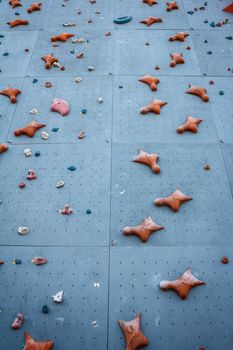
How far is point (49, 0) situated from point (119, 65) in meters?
2.64

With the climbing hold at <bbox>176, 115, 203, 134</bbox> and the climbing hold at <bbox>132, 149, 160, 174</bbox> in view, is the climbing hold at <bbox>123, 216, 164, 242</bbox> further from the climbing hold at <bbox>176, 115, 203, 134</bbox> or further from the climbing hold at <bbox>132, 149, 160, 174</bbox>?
the climbing hold at <bbox>176, 115, 203, 134</bbox>

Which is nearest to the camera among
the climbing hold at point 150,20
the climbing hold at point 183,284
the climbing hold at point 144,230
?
the climbing hold at point 183,284

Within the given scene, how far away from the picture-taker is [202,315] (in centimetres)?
301

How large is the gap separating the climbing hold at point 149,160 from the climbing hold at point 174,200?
0.39 metres

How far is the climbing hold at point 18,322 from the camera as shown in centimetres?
294

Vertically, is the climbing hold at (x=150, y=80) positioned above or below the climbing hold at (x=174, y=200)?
above

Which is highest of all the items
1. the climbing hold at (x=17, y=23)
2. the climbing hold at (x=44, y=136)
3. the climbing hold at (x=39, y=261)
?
the climbing hold at (x=17, y=23)

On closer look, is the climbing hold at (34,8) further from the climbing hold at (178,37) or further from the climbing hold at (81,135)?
the climbing hold at (81,135)

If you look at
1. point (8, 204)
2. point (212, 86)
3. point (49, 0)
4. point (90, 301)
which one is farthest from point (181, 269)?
point (49, 0)

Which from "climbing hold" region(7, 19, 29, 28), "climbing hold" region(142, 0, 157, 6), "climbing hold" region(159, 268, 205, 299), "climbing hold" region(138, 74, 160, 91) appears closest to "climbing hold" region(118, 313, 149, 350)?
"climbing hold" region(159, 268, 205, 299)

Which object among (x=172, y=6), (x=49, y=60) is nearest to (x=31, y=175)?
(x=49, y=60)

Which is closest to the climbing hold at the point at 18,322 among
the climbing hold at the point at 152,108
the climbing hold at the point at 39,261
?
the climbing hold at the point at 39,261

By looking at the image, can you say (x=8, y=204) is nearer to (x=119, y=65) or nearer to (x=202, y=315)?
(x=202, y=315)

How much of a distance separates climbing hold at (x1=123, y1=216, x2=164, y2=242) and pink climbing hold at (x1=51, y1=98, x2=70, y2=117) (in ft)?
6.41
